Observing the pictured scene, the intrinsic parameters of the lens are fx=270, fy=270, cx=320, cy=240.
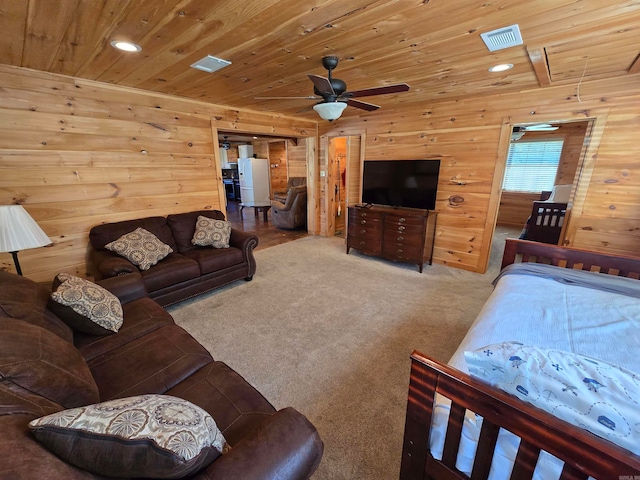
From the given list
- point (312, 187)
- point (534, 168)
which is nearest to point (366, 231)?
point (312, 187)

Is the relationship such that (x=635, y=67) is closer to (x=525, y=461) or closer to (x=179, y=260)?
(x=525, y=461)

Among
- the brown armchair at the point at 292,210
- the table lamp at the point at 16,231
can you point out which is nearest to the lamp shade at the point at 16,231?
the table lamp at the point at 16,231

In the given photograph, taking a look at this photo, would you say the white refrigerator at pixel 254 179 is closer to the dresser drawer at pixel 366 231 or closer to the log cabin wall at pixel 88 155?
the log cabin wall at pixel 88 155

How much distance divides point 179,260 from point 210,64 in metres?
1.96

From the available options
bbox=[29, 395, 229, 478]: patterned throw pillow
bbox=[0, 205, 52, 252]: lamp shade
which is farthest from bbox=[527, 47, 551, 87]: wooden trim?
bbox=[0, 205, 52, 252]: lamp shade

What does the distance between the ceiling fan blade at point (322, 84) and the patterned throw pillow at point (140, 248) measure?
7.68ft

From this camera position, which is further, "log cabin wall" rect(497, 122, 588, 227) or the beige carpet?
"log cabin wall" rect(497, 122, 588, 227)

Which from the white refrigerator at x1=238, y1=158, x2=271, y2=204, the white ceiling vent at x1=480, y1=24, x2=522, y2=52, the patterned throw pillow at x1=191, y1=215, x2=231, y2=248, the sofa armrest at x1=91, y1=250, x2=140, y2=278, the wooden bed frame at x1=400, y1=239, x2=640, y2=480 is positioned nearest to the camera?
the wooden bed frame at x1=400, y1=239, x2=640, y2=480

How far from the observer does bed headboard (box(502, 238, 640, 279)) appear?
2.08 meters

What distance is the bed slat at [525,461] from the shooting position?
800mm

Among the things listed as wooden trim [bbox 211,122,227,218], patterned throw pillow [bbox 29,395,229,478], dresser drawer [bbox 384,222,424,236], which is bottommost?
dresser drawer [bbox 384,222,424,236]

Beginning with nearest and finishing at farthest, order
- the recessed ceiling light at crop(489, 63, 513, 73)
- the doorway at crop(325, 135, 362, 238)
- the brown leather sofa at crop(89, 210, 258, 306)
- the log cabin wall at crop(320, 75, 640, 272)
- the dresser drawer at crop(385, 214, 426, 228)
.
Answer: the recessed ceiling light at crop(489, 63, 513, 73), the brown leather sofa at crop(89, 210, 258, 306), the log cabin wall at crop(320, 75, 640, 272), the dresser drawer at crop(385, 214, 426, 228), the doorway at crop(325, 135, 362, 238)

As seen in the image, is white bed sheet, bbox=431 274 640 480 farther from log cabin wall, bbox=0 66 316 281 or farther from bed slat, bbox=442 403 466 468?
log cabin wall, bbox=0 66 316 281

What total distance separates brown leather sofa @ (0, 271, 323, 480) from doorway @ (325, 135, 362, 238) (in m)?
3.71
